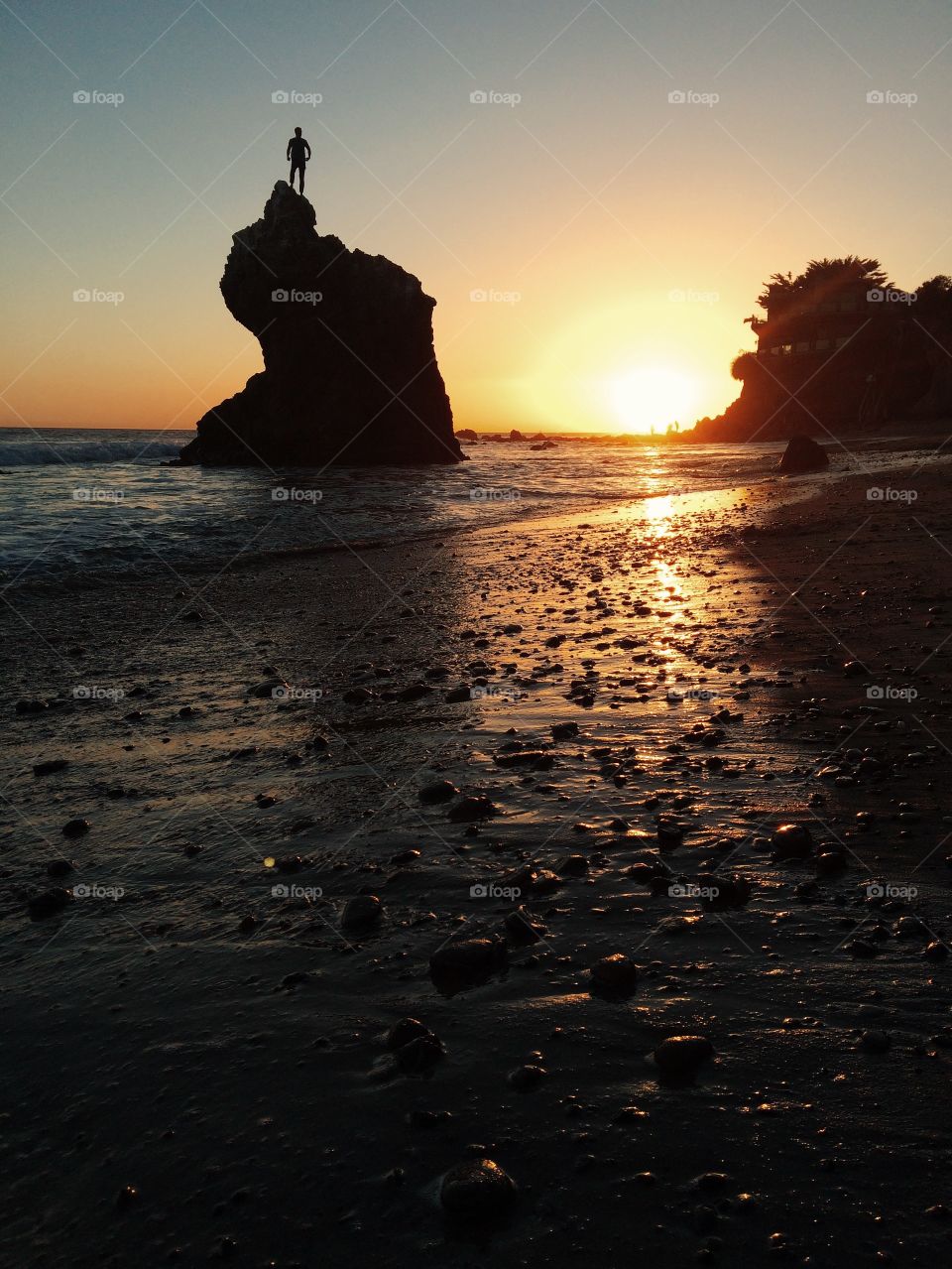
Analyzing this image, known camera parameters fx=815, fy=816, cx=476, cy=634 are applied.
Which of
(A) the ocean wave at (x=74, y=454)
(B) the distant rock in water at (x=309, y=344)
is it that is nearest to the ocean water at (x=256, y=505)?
(B) the distant rock in water at (x=309, y=344)

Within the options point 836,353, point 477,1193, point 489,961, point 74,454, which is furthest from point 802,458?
point 74,454

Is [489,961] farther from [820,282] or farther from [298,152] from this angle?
[820,282]

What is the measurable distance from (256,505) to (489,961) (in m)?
26.7

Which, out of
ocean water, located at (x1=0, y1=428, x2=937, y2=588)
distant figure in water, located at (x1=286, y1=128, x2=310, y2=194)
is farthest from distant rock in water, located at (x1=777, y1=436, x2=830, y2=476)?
distant figure in water, located at (x1=286, y1=128, x2=310, y2=194)

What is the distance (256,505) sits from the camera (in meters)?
28.6

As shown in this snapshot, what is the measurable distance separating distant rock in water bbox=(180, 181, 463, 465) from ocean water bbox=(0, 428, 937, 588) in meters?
4.87

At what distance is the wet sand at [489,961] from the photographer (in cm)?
249

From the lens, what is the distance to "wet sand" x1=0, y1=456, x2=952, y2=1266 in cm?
249

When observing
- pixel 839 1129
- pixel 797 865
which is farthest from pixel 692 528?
pixel 839 1129

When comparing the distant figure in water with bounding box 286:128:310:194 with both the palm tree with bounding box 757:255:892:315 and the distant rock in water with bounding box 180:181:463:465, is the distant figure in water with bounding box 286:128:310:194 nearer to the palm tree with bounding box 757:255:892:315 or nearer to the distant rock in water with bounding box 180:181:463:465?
the distant rock in water with bounding box 180:181:463:465

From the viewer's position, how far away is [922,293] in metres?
77.7

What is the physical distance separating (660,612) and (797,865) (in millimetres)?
7401

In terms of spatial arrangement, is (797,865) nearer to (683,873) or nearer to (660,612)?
(683,873)

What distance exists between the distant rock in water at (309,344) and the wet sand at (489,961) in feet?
163
